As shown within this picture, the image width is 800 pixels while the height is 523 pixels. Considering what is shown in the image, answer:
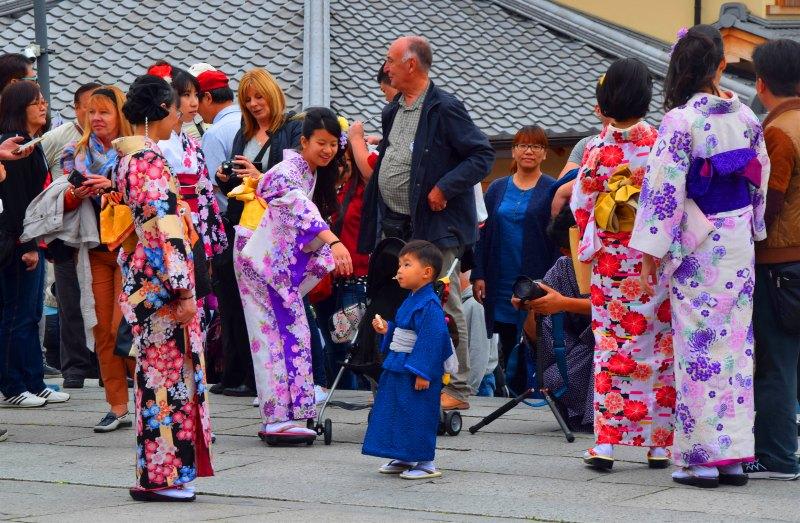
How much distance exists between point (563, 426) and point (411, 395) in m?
1.34

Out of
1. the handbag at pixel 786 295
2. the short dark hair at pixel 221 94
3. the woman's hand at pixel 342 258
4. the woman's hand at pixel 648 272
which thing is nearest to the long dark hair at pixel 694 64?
the woman's hand at pixel 648 272

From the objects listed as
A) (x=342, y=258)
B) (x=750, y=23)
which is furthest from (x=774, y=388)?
(x=750, y=23)

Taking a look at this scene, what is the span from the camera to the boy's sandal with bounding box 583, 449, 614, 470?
6461 millimetres

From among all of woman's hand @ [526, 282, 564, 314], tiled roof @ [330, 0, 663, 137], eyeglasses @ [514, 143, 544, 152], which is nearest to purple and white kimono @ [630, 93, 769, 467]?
woman's hand @ [526, 282, 564, 314]

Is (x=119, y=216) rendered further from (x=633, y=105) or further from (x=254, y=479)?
(x=633, y=105)

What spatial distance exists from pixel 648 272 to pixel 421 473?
4.53 ft

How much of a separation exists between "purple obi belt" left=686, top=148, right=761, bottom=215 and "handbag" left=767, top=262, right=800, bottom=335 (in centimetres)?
39

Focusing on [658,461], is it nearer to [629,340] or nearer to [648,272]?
[629,340]

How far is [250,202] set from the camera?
25.3ft

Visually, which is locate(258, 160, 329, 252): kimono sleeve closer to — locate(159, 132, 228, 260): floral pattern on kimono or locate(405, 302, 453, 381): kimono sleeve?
locate(159, 132, 228, 260): floral pattern on kimono

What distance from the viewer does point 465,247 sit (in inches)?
318

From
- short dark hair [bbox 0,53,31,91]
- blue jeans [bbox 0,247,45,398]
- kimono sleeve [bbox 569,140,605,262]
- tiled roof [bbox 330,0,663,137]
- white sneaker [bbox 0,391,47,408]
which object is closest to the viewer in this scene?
kimono sleeve [bbox 569,140,605,262]

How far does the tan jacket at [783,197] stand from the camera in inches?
249

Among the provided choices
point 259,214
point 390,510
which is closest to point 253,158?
point 259,214
